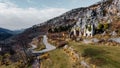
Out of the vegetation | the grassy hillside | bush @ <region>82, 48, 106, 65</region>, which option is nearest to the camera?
the vegetation

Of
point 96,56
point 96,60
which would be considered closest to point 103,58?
point 96,60

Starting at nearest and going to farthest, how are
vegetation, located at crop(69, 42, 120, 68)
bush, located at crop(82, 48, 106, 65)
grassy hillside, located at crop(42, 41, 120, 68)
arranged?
1. vegetation, located at crop(69, 42, 120, 68)
2. grassy hillside, located at crop(42, 41, 120, 68)
3. bush, located at crop(82, 48, 106, 65)

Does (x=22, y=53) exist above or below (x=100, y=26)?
below

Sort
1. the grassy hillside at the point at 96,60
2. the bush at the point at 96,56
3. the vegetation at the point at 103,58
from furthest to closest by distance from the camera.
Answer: the bush at the point at 96,56, the grassy hillside at the point at 96,60, the vegetation at the point at 103,58

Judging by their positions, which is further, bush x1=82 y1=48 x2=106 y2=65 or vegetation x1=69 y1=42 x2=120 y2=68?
bush x1=82 y1=48 x2=106 y2=65

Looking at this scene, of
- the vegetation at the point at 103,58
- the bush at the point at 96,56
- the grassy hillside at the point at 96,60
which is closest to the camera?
the vegetation at the point at 103,58

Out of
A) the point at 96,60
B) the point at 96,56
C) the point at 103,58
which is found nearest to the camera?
the point at 96,60

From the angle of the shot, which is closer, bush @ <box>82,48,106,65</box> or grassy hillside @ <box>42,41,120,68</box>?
grassy hillside @ <box>42,41,120,68</box>

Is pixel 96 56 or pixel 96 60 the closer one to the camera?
pixel 96 60

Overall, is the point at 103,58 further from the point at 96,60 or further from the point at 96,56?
the point at 96,56

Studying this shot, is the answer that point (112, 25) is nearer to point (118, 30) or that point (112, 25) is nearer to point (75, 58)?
point (118, 30)

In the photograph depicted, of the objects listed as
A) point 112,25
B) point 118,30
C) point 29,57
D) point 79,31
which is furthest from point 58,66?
point 79,31
